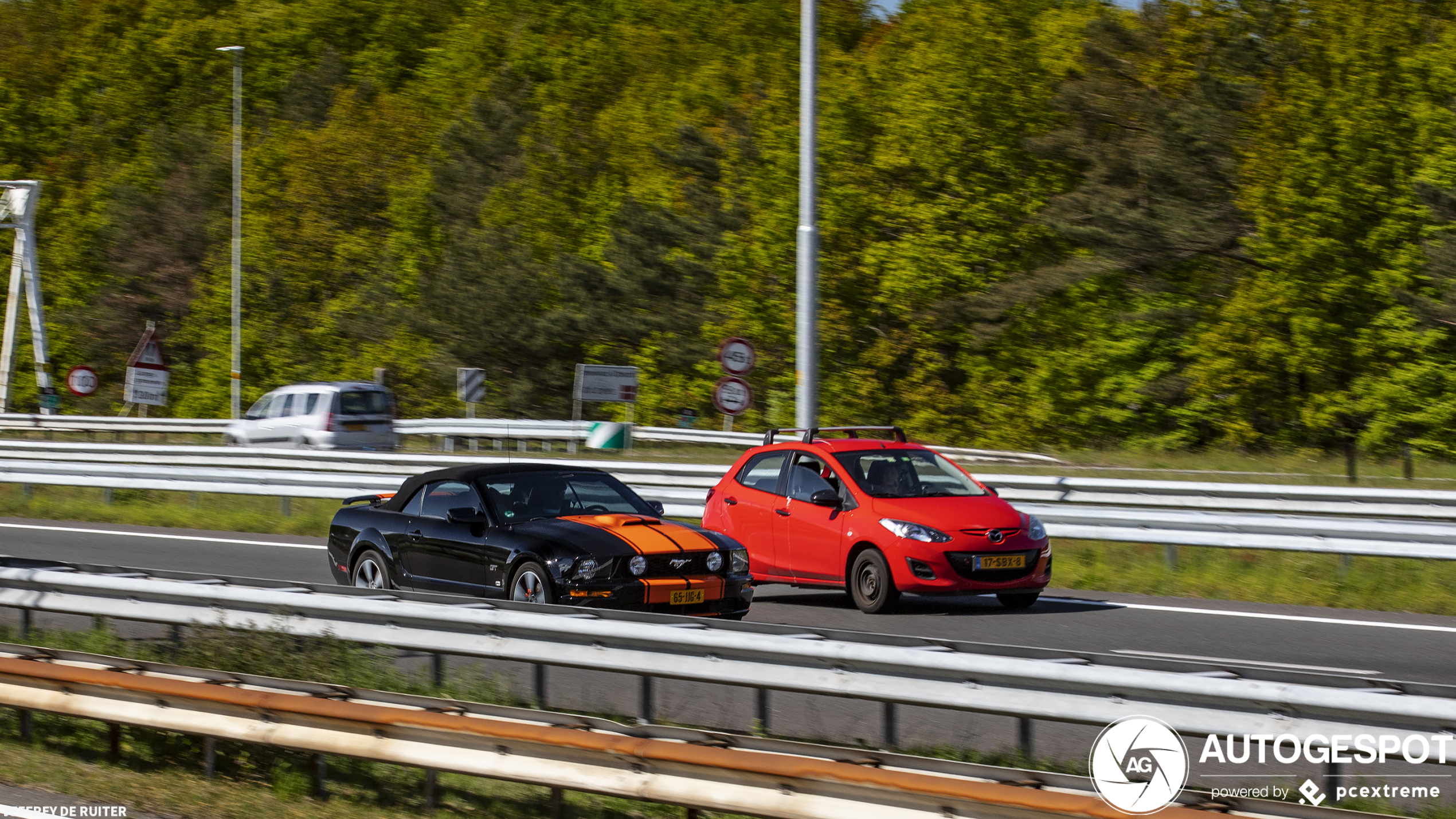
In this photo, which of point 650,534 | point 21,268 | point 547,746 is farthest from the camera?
point 21,268

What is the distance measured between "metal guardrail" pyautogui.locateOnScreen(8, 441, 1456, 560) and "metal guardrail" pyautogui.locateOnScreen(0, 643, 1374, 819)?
710 centimetres

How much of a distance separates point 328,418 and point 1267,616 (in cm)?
2158

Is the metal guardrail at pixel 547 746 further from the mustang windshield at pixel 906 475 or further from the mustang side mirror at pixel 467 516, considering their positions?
the mustang windshield at pixel 906 475

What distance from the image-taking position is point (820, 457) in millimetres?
14023

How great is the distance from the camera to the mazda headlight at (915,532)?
12.8m

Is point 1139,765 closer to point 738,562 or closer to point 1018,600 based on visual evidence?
point 738,562

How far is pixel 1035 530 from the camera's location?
13.2m

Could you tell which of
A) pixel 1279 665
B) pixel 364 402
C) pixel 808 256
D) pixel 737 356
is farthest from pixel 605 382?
pixel 1279 665

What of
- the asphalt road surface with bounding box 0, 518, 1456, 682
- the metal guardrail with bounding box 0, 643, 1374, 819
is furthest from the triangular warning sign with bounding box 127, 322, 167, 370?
the metal guardrail with bounding box 0, 643, 1374, 819

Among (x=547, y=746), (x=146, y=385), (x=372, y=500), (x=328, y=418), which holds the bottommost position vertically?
(x=547, y=746)

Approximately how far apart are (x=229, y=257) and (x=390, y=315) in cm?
1192

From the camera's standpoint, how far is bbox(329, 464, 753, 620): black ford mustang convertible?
10.8 metres

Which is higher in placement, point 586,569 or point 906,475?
point 906,475

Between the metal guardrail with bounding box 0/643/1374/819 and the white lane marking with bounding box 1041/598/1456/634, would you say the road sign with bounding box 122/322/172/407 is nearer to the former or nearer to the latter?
the white lane marking with bounding box 1041/598/1456/634
